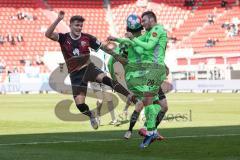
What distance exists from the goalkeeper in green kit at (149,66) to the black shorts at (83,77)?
2.24m

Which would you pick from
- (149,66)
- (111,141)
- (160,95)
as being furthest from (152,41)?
(111,141)

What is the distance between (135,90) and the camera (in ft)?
44.9

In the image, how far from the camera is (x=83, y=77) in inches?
620

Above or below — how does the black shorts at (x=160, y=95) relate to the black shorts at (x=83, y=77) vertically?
below

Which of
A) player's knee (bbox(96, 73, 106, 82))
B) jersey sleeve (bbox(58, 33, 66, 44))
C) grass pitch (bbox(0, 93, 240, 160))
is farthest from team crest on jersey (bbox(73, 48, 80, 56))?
grass pitch (bbox(0, 93, 240, 160))

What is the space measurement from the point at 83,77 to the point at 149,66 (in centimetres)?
280

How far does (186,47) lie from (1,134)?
4898cm

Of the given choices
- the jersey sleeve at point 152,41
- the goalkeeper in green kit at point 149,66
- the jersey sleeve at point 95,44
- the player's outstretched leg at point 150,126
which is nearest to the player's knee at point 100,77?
the jersey sleeve at point 95,44

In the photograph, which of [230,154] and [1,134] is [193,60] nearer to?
[1,134]

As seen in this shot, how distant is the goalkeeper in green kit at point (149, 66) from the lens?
1273 cm

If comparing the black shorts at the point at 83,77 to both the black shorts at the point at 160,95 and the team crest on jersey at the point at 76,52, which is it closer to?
the team crest on jersey at the point at 76,52

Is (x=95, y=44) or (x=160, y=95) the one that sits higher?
A: (x=95, y=44)

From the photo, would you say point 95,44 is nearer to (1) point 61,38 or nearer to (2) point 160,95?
(1) point 61,38

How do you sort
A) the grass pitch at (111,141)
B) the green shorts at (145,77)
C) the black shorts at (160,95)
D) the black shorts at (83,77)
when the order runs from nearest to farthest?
the grass pitch at (111,141) < the green shorts at (145,77) < the black shorts at (160,95) < the black shorts at (83,77)
